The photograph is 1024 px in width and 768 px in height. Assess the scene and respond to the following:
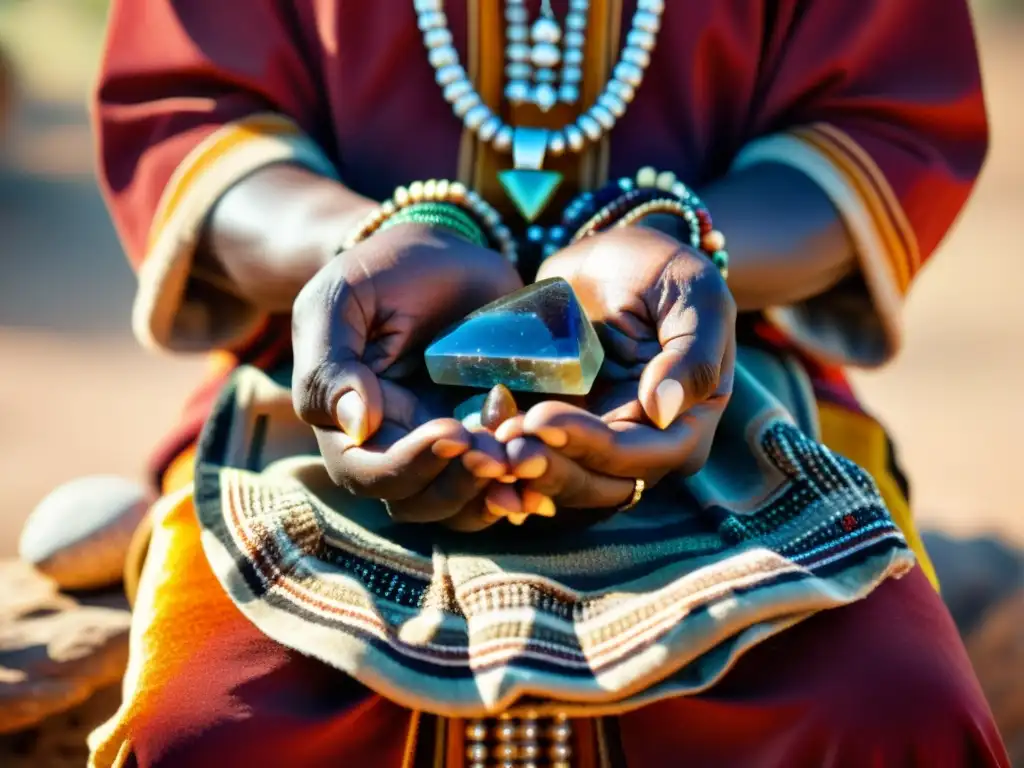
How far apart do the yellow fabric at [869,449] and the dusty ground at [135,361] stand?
1.54 meters

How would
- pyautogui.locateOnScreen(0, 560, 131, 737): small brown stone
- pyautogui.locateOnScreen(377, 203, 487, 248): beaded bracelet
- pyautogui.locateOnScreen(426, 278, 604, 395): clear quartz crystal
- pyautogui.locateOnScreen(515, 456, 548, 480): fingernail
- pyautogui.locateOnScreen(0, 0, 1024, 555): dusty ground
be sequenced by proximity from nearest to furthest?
pyautogui.locateOnScreen(515, 456, 548, 480): fingernail < pyautogui.locateOnScreen(426, 278, 604, 395): clear quartz crystal < pyautogui.locateOnScreen(377, 203, 487, 248): beaded bracelet < pyautogui.locateOnScreen(0, 560, 131, 737): small brown stone < pyautogui.locateOnScreen(0, 0, 1024, 555): dusty ground

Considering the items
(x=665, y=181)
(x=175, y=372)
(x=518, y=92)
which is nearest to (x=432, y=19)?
(x=518, y=92)

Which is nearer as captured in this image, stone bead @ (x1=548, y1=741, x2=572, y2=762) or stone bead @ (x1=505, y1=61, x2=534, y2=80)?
stone bead @ (x1=548, y1=741, x2=572, y2=762)

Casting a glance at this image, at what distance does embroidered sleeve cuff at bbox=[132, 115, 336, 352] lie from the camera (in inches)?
63.3

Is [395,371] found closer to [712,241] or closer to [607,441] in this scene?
[607,441]

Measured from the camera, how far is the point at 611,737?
1206 mm

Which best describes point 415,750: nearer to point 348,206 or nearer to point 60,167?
point 348,206

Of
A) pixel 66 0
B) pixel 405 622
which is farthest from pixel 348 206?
pixel 66 0

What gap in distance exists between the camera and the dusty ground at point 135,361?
12.8 feet

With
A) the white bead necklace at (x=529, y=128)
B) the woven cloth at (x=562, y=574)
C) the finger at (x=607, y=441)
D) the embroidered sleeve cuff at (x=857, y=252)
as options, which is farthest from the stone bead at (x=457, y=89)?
the finger at (x=607, y=441)

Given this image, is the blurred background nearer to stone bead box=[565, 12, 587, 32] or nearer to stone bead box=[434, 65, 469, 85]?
stone bead box=[434, 65, 469, 85]

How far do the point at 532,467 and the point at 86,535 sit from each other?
106cm

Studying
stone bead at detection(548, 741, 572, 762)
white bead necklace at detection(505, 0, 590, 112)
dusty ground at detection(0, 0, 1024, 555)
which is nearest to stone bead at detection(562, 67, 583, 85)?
white bead necklace at detection(505, 0, 590, 112)

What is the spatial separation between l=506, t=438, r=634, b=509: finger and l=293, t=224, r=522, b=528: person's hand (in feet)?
0.07
